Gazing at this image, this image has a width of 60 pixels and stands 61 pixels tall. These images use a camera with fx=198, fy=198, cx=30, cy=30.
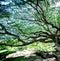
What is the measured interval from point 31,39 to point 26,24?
69 centimetres

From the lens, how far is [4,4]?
7902 mm

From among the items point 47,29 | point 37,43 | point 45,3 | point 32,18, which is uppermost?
point 45,3

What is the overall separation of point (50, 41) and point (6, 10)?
7.96ft

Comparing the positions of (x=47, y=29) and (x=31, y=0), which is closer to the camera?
(x=31, y=0)

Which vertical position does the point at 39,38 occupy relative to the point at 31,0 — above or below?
below

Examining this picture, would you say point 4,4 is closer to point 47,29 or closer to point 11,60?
point 47,29

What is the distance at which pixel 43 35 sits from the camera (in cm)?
855

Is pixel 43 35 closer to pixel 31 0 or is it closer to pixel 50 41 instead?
pixel 50 41

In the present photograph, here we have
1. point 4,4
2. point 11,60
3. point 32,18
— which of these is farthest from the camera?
point 32,18

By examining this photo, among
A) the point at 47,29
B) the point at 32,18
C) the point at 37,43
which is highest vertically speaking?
the point at 32,18

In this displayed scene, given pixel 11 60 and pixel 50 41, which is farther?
pixel 50 41

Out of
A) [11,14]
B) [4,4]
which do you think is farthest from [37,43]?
[4,4]

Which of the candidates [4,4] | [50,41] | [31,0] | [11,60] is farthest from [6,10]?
[11,60]

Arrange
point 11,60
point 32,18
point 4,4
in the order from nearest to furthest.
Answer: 1. point 11,60
2. point 4,4
3. point 32,18
